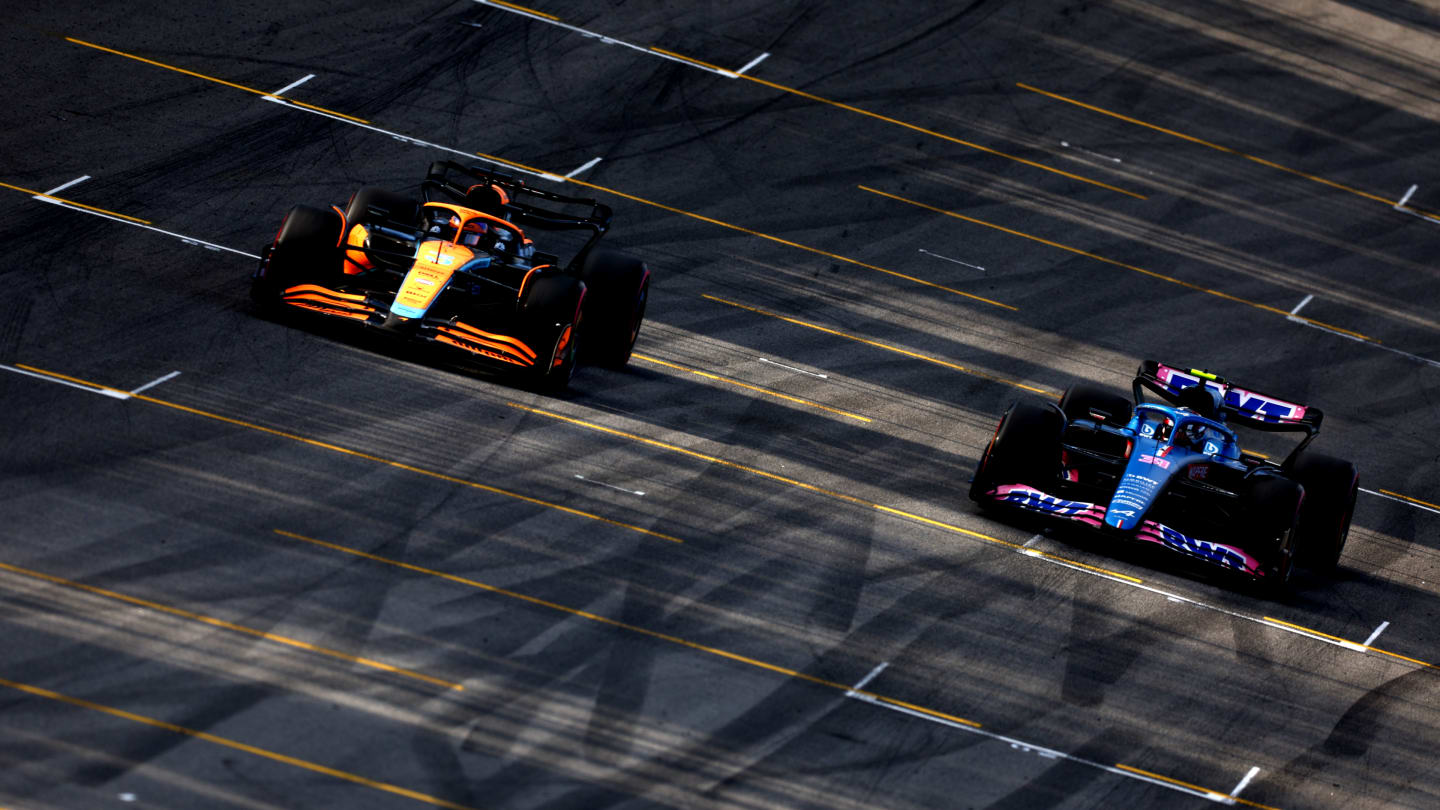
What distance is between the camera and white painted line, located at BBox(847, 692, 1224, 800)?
50.6 feet

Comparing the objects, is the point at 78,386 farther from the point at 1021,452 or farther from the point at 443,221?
the point at 1021,452

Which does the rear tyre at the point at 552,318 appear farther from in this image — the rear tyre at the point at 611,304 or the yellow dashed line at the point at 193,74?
the yellow dashed line at the point at 193,74

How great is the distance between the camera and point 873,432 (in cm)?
2094

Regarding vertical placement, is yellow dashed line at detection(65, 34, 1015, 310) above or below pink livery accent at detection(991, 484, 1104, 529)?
above

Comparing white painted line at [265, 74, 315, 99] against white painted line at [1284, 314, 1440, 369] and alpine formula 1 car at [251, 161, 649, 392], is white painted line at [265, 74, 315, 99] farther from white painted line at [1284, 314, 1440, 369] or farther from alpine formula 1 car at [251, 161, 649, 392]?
white painted line at [1284, 314, 1440, 369]

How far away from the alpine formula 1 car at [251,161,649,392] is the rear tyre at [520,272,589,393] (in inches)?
0.4

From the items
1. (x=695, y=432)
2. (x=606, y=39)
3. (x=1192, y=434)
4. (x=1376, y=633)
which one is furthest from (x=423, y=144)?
(x=1376, y=633)

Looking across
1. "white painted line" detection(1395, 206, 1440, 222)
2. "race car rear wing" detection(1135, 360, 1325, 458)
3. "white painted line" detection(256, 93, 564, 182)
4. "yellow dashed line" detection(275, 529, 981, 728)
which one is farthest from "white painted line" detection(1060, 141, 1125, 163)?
"yellow dashed line" detection(275, 529, 981, 728)

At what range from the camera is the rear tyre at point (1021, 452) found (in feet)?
61.9

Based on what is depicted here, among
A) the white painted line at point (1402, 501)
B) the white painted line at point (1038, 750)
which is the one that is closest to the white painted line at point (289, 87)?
the white painted line at point (1038, 750)

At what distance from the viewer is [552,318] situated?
1931 cm

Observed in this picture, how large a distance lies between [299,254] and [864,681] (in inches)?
326

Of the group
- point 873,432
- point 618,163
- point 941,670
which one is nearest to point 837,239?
point 618,163

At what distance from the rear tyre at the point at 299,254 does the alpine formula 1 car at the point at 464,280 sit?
11 millimetres
